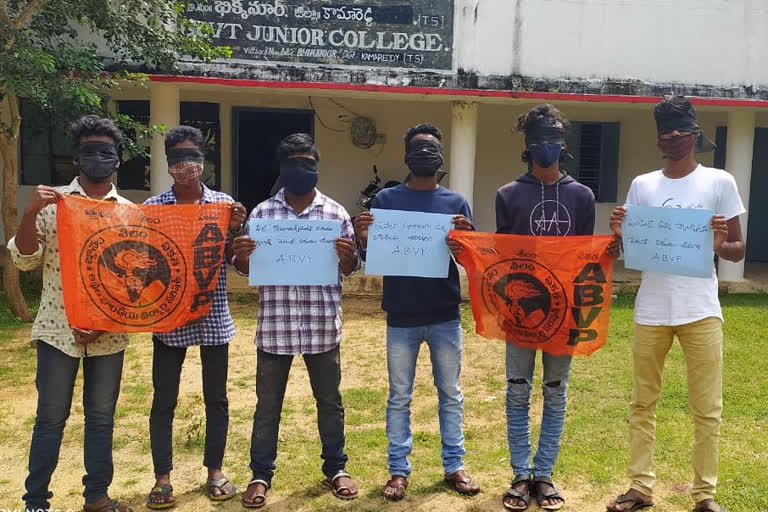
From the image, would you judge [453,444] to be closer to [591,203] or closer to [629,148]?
[591,203]

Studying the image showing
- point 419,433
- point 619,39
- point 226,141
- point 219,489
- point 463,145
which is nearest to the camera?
point 219,489

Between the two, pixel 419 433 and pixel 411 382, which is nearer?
pixel 411 382

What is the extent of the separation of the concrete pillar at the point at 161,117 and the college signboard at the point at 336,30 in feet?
3.17

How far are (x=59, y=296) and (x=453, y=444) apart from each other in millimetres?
2082

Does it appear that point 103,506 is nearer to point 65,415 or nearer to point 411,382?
point 65,415

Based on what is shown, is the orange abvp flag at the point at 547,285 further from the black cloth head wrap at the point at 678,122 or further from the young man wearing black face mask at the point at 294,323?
the young man wearing black face mask at the point at 294,323

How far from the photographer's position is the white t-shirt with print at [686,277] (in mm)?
3217

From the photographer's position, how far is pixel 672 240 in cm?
321

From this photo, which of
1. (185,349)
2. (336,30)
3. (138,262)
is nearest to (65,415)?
(185,349)

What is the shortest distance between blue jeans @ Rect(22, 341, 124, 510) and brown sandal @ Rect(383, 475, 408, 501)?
1390mm

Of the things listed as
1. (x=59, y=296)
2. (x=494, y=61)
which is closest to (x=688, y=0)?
(x=494, y=61)

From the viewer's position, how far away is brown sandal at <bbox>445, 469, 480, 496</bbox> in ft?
11.9

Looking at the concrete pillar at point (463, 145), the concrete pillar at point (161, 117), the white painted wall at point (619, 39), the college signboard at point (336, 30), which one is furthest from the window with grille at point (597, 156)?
the concrete pillar at point (161, 117)

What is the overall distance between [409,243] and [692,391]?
1.56m
